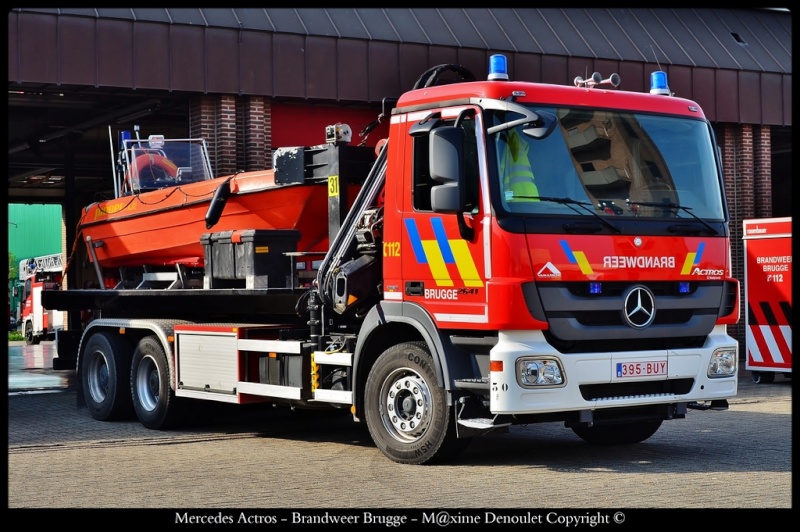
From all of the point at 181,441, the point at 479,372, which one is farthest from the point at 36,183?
the point at 479,372

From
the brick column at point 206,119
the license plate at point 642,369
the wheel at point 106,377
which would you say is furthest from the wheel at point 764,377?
the wheel at point 106,377

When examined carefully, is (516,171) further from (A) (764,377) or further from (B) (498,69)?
(A) (764,377)

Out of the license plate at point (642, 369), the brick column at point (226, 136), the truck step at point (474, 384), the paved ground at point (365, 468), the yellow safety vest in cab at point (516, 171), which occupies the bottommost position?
the paved ground at point (365, 468)

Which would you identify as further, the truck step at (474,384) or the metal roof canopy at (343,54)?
the metal roof canopy at (343,54)

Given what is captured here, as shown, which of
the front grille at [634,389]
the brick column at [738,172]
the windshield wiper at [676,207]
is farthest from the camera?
the brick column at [738,172]

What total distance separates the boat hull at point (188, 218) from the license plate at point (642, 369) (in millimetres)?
3021

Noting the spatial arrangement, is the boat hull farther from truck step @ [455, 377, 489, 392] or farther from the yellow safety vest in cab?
truck step @ [455, 377, 489, 392]

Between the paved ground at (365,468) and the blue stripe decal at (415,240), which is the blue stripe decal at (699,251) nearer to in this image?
the paved ground at (365,468)

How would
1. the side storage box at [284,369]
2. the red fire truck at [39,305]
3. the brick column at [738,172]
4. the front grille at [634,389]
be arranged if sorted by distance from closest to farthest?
1. the front grille at [634,389]
2. the side storage box at [284,369]
3. the brick column at [738,172]
4. the red fire truck at [39,305]

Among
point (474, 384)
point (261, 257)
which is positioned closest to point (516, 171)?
point (474, 384)

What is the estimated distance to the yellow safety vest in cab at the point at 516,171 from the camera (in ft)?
28.7

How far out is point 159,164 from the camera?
15.3m

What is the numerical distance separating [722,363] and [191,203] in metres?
6.04
